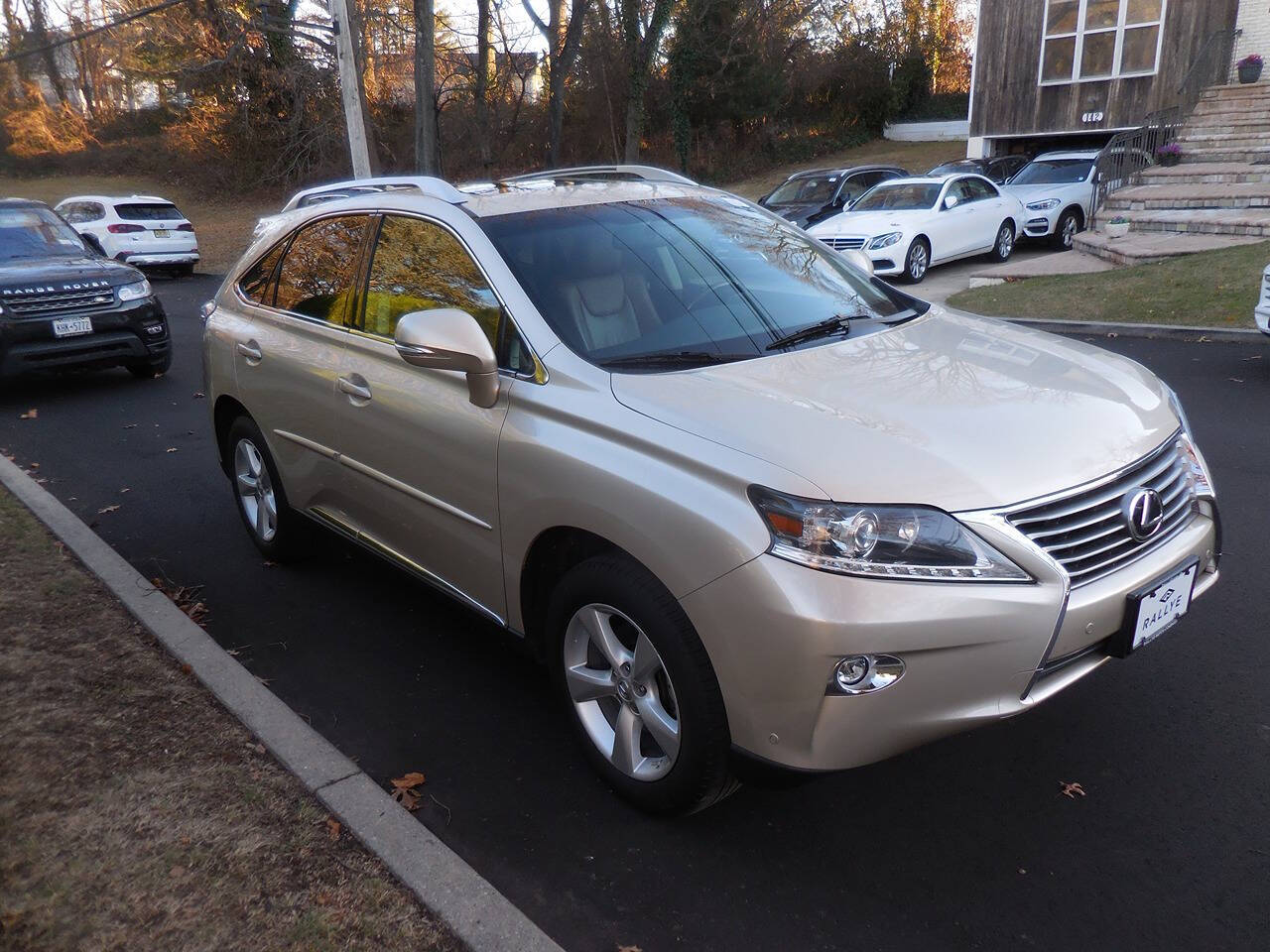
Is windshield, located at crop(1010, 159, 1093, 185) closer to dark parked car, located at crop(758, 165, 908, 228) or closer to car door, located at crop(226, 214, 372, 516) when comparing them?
dark parked car, located at crop(758, 165, 908, 228)

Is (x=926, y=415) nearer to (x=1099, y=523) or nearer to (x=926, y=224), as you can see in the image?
(x=1099, y=523)

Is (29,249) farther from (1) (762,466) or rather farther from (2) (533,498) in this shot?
(1) (762,466)

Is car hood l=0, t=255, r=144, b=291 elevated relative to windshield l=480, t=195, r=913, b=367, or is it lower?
lower

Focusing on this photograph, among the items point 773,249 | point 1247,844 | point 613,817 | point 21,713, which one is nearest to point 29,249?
point 21,713

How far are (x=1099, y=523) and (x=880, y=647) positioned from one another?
778 mm

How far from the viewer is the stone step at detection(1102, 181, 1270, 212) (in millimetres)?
15180

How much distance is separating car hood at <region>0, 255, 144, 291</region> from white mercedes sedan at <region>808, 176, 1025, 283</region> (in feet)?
30.1

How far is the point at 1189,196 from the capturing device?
15781mm

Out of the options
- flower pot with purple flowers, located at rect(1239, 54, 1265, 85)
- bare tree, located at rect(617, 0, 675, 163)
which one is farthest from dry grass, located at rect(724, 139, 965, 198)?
flower pot with purple flowers, located at rect(1239, 54, 1265, 85)

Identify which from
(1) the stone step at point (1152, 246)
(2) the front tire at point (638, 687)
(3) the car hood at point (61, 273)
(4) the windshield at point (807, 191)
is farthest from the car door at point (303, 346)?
(4) the windshield at point (807, 191)

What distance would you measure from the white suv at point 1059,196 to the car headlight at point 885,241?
12.7ft

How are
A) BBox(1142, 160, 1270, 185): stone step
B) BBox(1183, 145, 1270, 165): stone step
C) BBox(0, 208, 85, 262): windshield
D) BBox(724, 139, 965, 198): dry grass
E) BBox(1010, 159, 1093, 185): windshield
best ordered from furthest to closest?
BBox(724, 139, 965, 198): dry grass < BBox(1010, 159, 1093, 185): windshield < BBox(1183, 145, 1270, 165): stone step < BBox(1142, 160, 1270, 185): stone step < BBox(0, 208, 85, 262): windshield

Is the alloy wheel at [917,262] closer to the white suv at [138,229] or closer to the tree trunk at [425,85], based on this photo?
the tree trunk at [425,85]

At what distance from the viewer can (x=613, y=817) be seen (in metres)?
3.17
